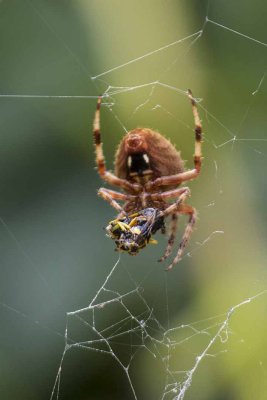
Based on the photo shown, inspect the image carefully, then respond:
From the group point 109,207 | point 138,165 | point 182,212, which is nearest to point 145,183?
point 138,165

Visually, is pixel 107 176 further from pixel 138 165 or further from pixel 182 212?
pixel 182 212

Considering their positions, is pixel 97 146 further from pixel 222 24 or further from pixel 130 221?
pixel 222 24

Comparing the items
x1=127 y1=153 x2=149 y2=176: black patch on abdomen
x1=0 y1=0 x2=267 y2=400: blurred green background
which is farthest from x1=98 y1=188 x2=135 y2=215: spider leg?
x1=0 y1=0 x2=267 y2=400: blurred green background

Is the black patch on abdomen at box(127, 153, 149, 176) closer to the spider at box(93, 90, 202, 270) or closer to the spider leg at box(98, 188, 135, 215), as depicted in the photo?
the spider at box(93, 90, 202, 270)

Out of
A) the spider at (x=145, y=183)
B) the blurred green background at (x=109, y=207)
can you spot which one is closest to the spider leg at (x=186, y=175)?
the spider at (x=145, y=183)

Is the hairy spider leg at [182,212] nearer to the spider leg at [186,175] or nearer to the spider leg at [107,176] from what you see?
the spider leg at [186,175]

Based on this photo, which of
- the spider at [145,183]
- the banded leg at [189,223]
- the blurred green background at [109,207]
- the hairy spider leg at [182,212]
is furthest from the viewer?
the blurred green background at [109,207]
